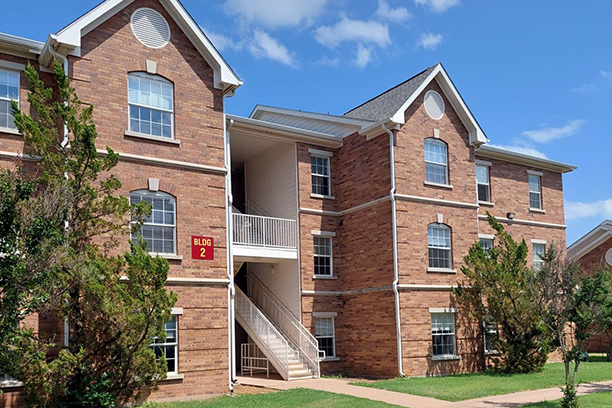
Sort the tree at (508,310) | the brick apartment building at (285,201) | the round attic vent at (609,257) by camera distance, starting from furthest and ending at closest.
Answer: the round attic vent at (609,257) → the tree at (508,310) → the brick apartment building at (285,201)

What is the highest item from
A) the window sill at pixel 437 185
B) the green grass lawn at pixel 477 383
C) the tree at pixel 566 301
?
the window sill at pixel 437 185

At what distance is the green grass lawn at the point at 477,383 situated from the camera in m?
17.7

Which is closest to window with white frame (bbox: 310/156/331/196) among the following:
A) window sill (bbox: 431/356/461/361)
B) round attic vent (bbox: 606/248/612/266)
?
window sill (bbox: 431/356/461/361)

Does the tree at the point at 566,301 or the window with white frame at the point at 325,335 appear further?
the window with white frame at the point at 325,335

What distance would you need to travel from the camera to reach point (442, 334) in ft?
74.3

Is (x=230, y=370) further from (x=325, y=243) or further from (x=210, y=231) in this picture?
(x=325, y=243)

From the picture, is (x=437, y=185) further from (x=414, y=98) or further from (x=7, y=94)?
(x=7, y=94)

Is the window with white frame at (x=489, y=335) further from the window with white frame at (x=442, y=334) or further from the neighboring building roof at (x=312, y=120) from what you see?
the neighboring building roof at (x=312, y=120)

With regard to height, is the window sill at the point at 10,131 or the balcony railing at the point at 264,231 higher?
the window sill at the point at 10,131

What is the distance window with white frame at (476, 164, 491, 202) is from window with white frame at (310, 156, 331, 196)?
271 inches

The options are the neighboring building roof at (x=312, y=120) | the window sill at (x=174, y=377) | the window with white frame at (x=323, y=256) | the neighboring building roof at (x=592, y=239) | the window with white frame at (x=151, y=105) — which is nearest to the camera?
the window sill at (x=174, y=377)

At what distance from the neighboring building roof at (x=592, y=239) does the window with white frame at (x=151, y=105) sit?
2452cm

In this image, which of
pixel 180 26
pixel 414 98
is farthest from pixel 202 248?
pixel 414 98

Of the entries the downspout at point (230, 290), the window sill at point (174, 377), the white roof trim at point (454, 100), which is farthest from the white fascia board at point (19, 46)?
the white roof trim at point (454, 100)
